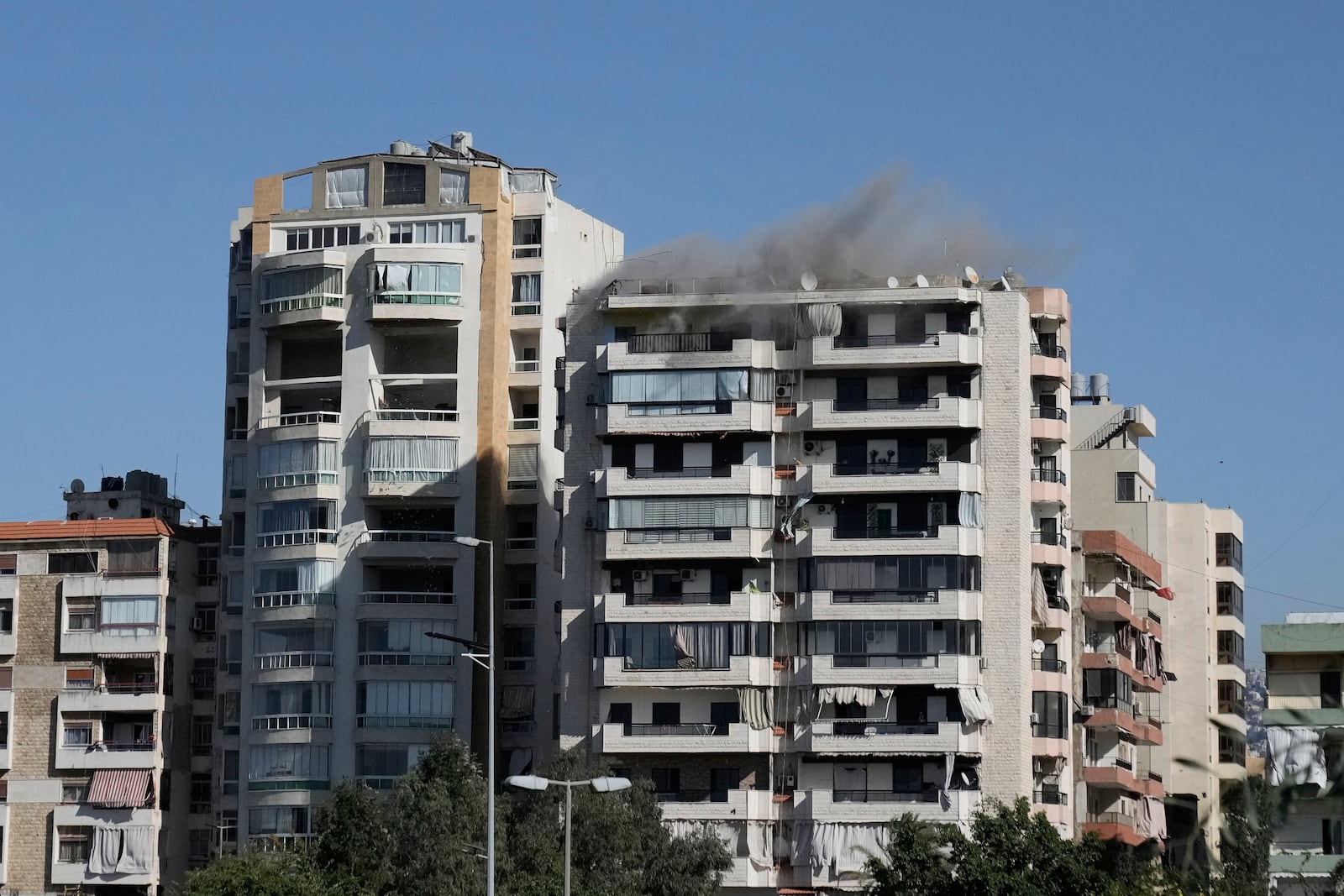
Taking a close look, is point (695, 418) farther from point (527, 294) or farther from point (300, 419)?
point (300, 419)

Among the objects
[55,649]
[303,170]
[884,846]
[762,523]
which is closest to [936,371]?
[762,523]

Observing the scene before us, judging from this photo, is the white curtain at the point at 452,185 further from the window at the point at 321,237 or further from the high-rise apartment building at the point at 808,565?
the high-rise apartment building at the point at 808,565

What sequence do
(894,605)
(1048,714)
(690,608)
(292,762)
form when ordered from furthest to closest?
(292,762)
(1048,714)
(690,608)
(894,605)

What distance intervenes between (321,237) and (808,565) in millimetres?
24325

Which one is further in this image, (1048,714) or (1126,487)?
(1126,487)

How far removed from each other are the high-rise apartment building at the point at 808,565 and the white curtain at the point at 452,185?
11.4m

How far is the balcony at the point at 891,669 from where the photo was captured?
7244 centimetres

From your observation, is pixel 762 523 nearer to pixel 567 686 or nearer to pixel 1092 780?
pixel 567 686

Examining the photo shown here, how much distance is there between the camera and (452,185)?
86125 mm

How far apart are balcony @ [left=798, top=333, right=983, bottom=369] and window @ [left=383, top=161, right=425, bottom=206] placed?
18606 millimetres

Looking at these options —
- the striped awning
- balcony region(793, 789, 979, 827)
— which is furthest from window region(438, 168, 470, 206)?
balcony region(793, 789, 979, 827)

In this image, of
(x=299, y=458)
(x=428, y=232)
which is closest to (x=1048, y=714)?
(x=299, y=458)

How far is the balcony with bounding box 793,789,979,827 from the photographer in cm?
7175

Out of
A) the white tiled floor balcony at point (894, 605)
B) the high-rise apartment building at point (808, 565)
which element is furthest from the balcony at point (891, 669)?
the white tiled floor balcony at point (894, 605)
